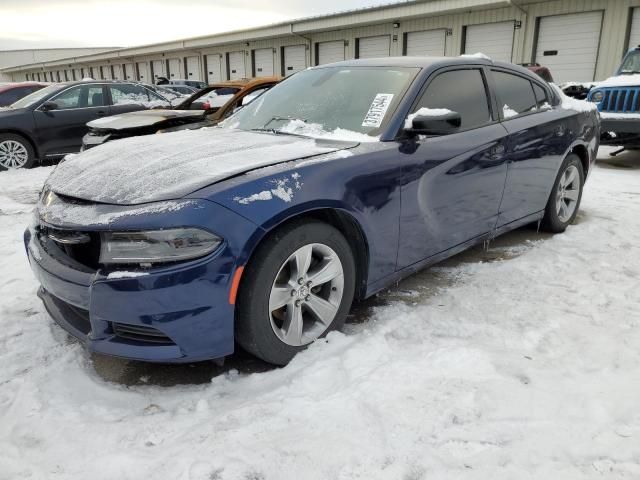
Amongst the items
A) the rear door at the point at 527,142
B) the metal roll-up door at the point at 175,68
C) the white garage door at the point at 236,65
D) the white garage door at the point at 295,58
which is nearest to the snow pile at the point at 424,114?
the rear door at the point at 527,142

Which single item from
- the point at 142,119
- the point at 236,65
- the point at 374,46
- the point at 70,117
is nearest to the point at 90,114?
the point at 70,117

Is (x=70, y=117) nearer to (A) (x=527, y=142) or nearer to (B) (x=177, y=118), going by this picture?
(B) (x=177, y=118)

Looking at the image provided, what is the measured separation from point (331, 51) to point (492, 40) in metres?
7.98

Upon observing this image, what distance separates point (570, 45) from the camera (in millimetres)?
15531

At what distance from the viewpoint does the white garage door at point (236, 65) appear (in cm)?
2898

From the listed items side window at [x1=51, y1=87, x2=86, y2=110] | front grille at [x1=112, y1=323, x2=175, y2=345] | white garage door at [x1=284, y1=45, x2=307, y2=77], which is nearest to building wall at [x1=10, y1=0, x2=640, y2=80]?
white garage door at [x1=284, y1=45, x2=307, y2=77]

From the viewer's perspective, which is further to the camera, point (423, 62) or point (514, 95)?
point (514, 95)

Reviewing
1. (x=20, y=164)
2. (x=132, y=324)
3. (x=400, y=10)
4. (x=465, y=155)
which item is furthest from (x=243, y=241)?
(x=400, y=10)

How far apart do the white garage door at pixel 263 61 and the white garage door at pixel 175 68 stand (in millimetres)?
9670

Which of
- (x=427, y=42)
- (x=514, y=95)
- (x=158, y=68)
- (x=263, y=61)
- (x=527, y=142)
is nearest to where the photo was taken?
(x=527, y=142)

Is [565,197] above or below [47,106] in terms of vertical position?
below

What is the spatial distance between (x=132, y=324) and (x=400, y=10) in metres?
19.7

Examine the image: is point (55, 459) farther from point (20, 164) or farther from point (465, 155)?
point (20, 164)

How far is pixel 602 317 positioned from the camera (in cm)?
301
